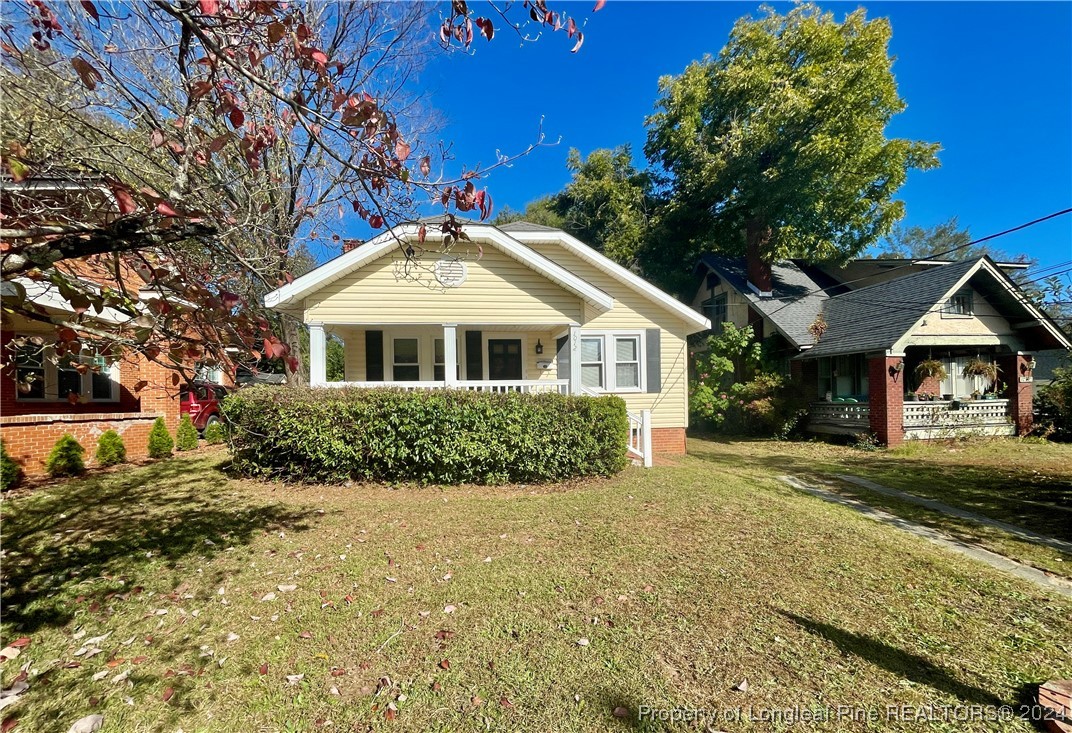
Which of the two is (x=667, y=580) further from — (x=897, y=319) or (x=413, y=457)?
(x=897, y=319)

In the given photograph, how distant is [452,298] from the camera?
391 inches

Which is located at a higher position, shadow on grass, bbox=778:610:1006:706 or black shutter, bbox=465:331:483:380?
black shutter, bbox=465:331:483:380

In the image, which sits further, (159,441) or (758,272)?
(758,272)

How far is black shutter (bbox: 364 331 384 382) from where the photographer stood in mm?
11859

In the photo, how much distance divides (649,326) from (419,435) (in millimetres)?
7153

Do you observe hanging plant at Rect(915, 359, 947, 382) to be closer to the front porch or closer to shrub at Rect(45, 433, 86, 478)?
the front porch

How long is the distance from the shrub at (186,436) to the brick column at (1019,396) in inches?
928

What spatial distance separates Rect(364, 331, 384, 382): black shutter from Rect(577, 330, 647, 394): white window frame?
17.1 ft

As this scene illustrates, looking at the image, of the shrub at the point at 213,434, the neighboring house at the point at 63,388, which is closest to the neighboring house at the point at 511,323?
the neighboring house at the point at 63,388

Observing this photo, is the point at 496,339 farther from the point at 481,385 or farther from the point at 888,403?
the point at 888,403

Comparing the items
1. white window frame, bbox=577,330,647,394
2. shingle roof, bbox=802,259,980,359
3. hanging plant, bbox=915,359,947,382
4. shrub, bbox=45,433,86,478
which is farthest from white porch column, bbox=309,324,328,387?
hanging plant, bbox=915,359,947,382

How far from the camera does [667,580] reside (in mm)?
4160

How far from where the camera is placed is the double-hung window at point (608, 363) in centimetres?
1208

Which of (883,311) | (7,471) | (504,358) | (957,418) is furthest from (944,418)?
(7,471)
